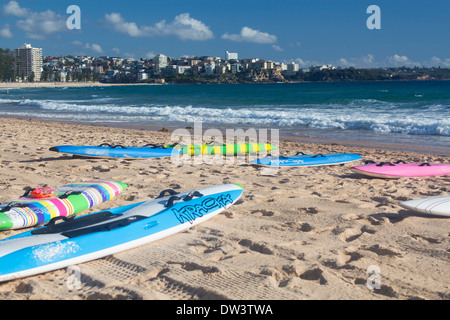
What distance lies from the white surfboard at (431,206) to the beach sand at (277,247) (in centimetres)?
8

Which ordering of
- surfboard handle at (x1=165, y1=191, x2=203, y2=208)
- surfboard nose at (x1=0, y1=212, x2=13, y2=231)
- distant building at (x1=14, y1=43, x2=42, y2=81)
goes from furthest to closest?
distant building at (x1=14, y1=43, x2=42, y2=81) → surfboard handle at (x1=165, y1=191, x2=203, y2=208) → surfboard nose at (x1=0, y1=212, x2=13, y2=231)

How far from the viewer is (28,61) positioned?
4112 inches

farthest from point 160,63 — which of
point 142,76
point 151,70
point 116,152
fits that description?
point 116,152

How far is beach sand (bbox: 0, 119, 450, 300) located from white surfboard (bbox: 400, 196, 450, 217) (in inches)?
3.1

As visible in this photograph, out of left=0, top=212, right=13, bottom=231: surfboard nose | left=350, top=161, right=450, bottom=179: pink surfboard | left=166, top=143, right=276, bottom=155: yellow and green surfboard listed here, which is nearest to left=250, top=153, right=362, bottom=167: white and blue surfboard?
left=350, top=161, right=450, bottom=179: pink surfboard

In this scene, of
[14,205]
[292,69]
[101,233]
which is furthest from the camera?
[292,69]

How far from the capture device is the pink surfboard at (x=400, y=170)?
5.77m

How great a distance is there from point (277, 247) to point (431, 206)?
5.45ft

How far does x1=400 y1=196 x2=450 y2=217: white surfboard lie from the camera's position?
12.8ft

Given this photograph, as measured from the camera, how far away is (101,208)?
430cm

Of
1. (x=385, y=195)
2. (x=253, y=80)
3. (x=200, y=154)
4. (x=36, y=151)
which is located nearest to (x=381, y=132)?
(x=200, y=154)

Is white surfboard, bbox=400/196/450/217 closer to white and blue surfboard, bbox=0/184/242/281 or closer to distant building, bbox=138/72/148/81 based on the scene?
white and blue surfboard, bbox=0/184/242/281

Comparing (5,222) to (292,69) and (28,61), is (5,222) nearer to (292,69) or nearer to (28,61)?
(292,69)

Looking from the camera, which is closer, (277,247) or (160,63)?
(277,247)
